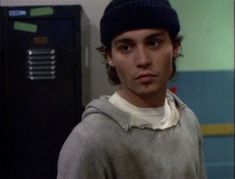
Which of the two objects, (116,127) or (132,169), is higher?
(116,127)

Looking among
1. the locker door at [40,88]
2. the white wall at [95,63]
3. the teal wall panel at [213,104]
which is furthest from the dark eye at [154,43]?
the teal wall panel at [213,104]

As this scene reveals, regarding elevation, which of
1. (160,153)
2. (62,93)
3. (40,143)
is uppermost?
(62,93)

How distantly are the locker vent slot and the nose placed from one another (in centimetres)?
87

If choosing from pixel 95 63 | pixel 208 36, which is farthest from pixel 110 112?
pixel 208 36

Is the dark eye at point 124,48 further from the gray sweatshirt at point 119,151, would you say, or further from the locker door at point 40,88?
the locker door at point 40,88

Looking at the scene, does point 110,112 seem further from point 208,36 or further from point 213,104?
point 213,104

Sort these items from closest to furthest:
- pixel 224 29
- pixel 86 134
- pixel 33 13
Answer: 1. pixel 86 134
2. pixel 33 13
3. pixel 224 29

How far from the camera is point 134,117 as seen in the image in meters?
1.14

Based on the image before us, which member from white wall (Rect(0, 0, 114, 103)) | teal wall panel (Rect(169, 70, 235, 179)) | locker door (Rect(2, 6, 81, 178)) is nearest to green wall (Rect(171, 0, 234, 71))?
teal wall panel (Rect(169, 70, 235, 179))

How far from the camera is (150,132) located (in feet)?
3.73

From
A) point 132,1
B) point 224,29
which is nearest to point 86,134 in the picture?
point 132,1

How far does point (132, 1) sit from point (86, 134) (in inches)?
15.7

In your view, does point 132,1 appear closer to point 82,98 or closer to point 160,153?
point 160,153

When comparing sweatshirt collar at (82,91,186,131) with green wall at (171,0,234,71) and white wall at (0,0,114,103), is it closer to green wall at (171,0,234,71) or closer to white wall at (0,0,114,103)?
white wall at (0,0,114,103)
